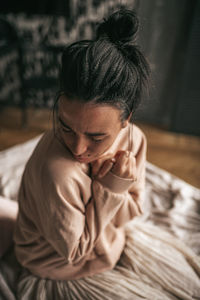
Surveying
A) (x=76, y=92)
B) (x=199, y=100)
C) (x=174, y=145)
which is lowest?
(x=174, y=145)

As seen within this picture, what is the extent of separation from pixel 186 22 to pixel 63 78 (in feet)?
5.75

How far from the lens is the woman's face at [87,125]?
51 cm

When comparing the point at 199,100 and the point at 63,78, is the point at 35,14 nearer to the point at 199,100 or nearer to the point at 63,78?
the point at 199,100

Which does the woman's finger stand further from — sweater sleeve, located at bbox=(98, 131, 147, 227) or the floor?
the floor

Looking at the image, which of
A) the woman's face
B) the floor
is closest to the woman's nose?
the woman's face

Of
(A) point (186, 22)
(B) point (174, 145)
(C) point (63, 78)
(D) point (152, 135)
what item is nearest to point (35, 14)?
(A) point (186, 22)

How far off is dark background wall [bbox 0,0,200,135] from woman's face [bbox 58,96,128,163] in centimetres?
133

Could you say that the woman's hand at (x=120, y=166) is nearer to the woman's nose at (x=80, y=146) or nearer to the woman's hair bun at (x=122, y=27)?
the woman's nose at (x=80, y=146)

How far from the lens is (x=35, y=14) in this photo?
205 centimetres

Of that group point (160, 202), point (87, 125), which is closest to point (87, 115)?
point (87, 125)

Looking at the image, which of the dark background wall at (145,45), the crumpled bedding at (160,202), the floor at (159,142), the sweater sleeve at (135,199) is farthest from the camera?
the dark background wall at (145,45)

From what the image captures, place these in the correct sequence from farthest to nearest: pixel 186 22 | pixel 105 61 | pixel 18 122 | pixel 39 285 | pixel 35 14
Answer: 1. pixel 18 122
2. pixel 35 14
3. pixel 186 22
4. pixel 39 285
5. pixel 105 61


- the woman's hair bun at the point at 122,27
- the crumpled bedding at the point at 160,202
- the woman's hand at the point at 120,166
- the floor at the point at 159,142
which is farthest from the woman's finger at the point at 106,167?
the floor at the point at 159,142

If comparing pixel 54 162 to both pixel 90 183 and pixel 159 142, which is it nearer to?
pixel 90 183
